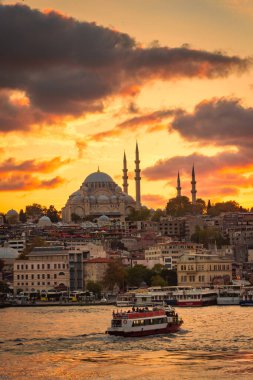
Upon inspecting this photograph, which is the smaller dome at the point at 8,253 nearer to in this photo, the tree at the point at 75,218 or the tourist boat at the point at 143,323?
the tree at the point at 75,218

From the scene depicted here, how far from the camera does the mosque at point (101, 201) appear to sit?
474ft

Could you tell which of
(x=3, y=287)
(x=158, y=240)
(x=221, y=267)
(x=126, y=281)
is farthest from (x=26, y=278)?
(x=158, y=240)

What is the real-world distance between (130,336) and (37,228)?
275 ft

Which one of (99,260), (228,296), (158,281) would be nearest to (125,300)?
(228,296)

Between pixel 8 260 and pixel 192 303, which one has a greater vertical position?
pixel 8 260

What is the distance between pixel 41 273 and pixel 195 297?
58.3 ft

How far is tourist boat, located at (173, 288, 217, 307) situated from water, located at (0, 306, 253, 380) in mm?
16612

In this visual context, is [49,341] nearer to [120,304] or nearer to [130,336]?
[130,336]

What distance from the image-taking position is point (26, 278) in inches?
3425

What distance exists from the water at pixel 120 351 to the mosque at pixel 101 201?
89.4 metres

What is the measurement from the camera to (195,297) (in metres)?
72.8

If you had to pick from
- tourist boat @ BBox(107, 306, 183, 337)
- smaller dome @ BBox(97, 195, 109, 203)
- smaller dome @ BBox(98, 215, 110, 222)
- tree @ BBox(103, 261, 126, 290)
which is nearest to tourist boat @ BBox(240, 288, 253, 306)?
tree @ BBox(103, 261, 126, 290)

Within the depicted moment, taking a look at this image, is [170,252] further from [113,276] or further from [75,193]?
[75,193]

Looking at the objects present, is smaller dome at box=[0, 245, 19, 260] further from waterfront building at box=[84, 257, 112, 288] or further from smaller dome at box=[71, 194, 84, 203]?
smaller dome at box=[71, 194, 84, 203]
